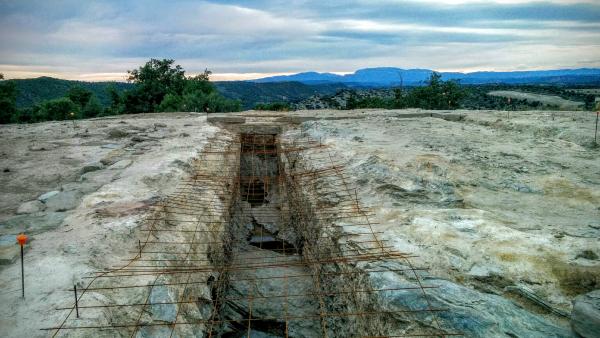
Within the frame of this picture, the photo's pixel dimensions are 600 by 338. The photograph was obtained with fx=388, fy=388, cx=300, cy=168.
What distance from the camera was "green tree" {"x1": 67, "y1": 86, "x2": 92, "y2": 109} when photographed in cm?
2667

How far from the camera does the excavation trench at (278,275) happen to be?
12.6 ft

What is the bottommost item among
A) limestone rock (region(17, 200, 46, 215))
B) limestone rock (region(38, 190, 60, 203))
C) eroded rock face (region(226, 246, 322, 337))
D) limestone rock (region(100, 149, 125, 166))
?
eroded rock face (region(226, 246, 322, 337))

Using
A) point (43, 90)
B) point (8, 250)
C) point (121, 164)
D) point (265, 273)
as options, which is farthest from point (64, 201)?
point (43, 90)

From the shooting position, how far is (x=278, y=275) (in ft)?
17.2

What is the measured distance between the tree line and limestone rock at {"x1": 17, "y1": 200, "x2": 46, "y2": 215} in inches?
663

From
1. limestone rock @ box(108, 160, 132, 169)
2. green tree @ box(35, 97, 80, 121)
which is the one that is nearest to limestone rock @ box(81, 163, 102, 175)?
limestone rock @ box(108, 160, 132, 169)

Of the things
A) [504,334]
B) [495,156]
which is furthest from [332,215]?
[495,156]

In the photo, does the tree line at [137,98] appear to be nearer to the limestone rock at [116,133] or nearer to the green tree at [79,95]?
the green tree at [79,95]

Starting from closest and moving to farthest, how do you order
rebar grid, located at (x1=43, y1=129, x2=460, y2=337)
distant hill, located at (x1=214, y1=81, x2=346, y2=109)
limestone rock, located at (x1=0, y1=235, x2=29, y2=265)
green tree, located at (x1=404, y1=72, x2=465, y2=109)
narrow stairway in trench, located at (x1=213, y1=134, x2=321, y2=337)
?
rebar grid, located at (x1=43, y1=129, x2=460, y2=337) < limestone rock, located at (x1=0, y1=235, x2=29, y2=265) < narrow stairway in trench, located at (x1=213, y1=134, x2=321, y2=337) < green tree, located at (x1=404, y1=72, x2=465, y2=109) < distant hill, located at (x1=214, y1=81, x2=346, y2=109)

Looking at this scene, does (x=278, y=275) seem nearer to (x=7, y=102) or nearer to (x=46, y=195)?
(x=46, y=195)

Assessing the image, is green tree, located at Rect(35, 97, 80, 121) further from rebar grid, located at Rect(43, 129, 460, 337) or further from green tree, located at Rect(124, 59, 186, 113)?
rebar grid, located at Rect(43, 129, 460, 337)

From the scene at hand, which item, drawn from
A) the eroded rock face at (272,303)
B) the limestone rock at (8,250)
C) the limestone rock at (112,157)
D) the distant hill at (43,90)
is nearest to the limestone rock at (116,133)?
the limestone rock at (112,157)

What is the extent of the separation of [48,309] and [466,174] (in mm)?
5016

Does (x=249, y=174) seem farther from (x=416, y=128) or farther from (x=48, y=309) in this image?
(x=48, y=309)
